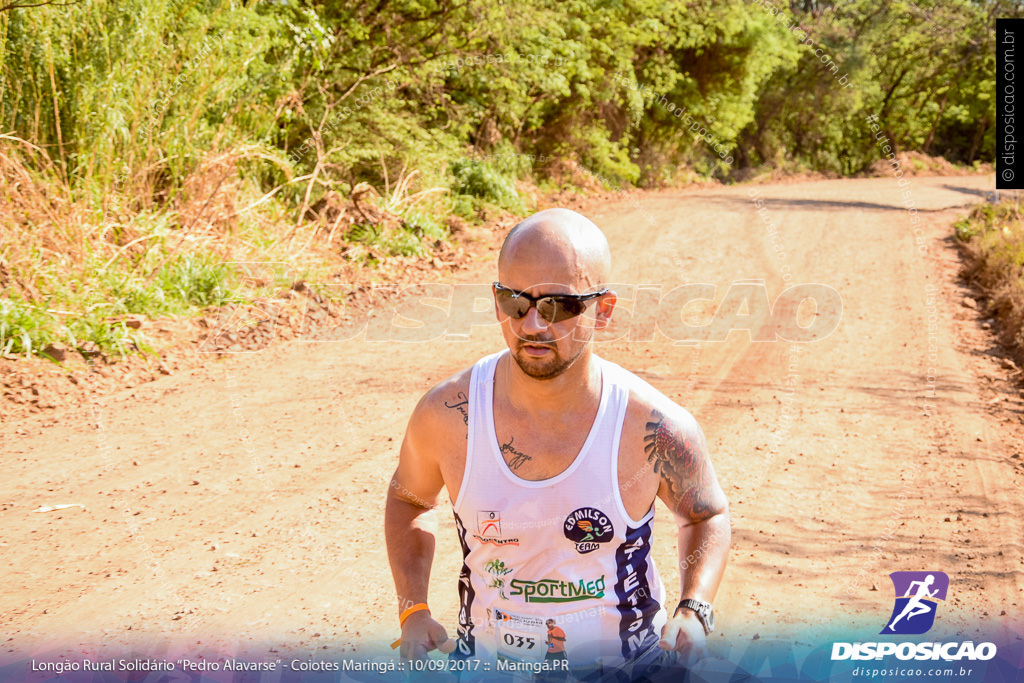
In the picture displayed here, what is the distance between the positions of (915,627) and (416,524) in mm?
2486

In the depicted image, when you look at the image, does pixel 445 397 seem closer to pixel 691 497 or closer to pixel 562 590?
pixel 562 590

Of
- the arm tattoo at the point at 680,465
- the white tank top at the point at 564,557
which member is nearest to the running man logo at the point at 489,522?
the white tank top at the point at 564,557

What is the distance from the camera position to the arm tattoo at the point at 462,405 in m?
2.13

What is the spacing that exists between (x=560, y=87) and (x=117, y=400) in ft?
32.5

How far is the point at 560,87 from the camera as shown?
560 inches

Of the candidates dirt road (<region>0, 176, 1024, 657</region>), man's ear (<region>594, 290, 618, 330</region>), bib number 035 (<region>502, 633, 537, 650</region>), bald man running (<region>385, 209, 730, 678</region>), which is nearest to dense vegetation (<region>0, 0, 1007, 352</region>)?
dirt road (<region>0, 176, 1024, 657</region>)

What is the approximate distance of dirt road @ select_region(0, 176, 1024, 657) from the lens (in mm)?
3633

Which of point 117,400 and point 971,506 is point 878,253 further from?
point 117,400

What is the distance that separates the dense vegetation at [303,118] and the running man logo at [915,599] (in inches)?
231

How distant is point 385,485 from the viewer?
16.3 feet

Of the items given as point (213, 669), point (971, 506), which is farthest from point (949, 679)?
point (213, 669)

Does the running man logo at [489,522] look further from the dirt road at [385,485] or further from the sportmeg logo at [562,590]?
the dirt road at [385,485]

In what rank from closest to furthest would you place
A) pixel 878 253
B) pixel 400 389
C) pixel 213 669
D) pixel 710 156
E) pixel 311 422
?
pixel 213 669
pixel 311 422
pixel 400 389
pixel 878 253
pixel 710 156

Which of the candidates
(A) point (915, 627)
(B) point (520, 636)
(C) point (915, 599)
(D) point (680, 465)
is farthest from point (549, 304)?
(C) point (915, 599)
